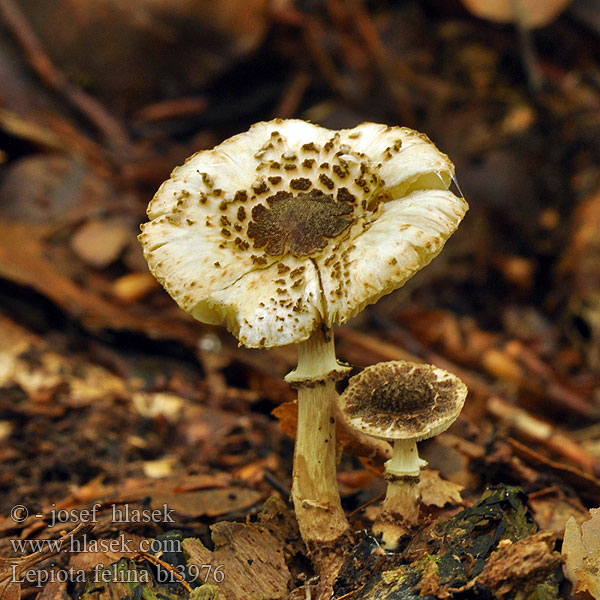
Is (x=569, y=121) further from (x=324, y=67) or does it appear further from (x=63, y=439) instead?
(x=63, y=439)

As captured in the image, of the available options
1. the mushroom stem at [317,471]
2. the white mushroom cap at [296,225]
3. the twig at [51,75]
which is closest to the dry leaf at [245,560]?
the mushroom stem at [317,471]

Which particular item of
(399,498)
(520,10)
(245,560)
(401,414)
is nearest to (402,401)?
(401,414)

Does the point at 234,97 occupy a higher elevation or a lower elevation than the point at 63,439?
higher

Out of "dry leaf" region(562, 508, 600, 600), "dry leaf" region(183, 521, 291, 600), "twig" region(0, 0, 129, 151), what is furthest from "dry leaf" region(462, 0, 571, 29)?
"dry leaf" region(183, 521, 291, 600)

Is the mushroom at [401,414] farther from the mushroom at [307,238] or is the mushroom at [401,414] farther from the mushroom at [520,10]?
the mushroom at [520,10]

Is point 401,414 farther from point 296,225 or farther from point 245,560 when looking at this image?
point 245,560

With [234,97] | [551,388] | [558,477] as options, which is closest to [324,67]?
[234,97]

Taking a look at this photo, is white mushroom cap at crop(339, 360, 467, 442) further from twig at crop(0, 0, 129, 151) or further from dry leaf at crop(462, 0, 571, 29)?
twig at crop(0, 0, 129, 151)

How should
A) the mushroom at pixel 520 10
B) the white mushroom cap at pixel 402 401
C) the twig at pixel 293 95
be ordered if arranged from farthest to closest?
1. the twig at pixel 293 95
2. the mushroom at pixel 520 10
3. the white mushroom cap at pixel 402 401
